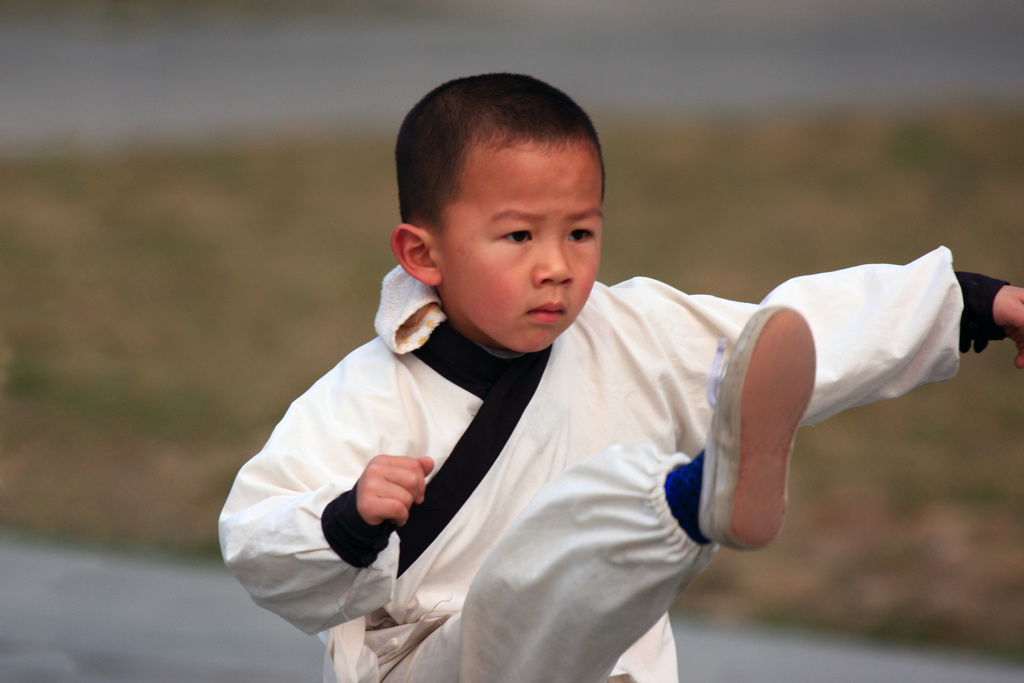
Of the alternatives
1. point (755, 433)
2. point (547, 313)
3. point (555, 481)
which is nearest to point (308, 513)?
point (555, 481)

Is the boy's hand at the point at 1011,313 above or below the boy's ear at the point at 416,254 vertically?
below

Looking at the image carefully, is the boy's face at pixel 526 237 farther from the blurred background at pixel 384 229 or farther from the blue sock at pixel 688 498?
the blurred background at pixel 384 229

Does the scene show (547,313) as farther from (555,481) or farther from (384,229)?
(384,229)

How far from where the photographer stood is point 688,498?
4.36 ft

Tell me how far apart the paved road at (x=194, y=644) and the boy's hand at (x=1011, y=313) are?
3.52ft

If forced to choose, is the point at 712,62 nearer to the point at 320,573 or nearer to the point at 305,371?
the point at 305,371

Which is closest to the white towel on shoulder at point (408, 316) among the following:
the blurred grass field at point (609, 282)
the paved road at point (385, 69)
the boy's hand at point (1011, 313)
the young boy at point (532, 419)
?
the young boy at point (532, 419)

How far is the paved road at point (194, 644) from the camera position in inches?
98.7

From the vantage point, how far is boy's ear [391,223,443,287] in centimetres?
174

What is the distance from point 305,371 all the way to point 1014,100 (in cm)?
458

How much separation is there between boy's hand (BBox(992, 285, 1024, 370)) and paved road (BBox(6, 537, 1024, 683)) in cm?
107

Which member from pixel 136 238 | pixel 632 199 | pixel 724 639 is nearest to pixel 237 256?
pixel 136 238

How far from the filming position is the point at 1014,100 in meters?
6.84

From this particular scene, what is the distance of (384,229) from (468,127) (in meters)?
4.34
